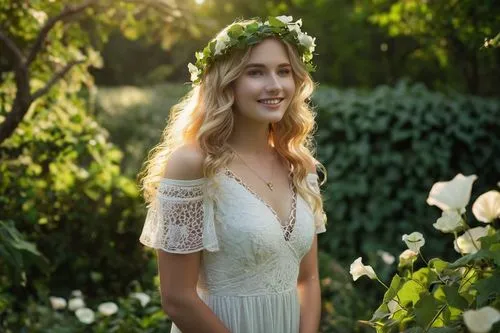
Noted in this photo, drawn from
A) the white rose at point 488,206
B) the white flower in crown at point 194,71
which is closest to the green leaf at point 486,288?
the white rose at point 488,206

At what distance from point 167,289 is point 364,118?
171 inches

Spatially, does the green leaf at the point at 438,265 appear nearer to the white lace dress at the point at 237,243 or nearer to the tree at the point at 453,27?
the white lace dress at the point at 237,243

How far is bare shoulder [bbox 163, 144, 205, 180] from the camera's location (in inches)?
99.5

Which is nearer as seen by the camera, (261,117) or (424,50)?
(261,117)

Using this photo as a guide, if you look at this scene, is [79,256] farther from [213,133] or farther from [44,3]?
[213,133]

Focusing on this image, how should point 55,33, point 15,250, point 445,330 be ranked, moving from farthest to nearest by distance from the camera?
point 55,33, point 15,250, point 445,330

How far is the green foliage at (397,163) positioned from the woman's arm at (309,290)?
11.3 feet

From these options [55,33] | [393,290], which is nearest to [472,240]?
[393,290]

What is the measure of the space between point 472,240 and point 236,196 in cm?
105

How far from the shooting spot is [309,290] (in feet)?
9.59

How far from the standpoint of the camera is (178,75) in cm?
2123

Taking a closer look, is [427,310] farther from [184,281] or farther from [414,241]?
[184,281]

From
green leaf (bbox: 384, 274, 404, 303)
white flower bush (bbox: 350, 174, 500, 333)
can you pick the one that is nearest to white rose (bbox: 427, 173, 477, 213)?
white flower bush (bbox: 350, 174, 500, 333)

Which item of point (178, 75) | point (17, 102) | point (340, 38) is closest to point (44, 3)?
point (17, 102)
